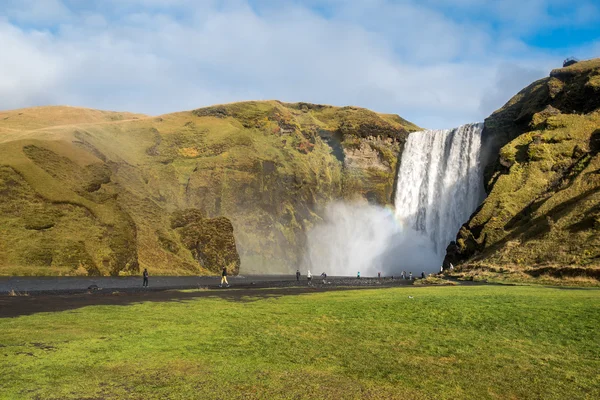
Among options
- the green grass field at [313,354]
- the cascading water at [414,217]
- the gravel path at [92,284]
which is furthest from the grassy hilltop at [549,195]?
the green grass field at [313,354]

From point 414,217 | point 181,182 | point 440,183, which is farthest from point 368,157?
point 181,182

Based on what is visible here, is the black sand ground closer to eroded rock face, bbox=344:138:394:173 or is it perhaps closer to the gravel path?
the gravel path

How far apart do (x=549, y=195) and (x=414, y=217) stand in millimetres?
41563

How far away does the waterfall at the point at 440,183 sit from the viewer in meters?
79.8

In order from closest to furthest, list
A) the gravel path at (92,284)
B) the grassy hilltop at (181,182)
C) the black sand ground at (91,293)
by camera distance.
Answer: the black sand ground at (91,293) < the gravel path at (92,284) < the grassy hilltop at (181,182)

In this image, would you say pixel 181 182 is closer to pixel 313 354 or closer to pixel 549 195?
pixel 549 195

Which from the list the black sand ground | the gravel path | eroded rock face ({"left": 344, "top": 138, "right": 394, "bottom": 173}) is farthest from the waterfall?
the black sand ground

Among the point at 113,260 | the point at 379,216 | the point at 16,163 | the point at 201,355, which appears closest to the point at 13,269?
the point at 113,260

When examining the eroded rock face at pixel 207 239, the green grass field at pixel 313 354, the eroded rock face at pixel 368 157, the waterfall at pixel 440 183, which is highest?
the eroded rock face at pixel 368 157

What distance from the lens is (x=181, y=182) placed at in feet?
271

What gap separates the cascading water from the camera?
81000 millimetres

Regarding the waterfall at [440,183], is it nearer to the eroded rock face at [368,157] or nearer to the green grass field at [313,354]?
the eroded rock face at [368,157]

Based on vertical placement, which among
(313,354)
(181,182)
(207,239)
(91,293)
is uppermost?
(181,182)

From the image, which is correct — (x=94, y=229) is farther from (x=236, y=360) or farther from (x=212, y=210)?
(x=236, y=360)
